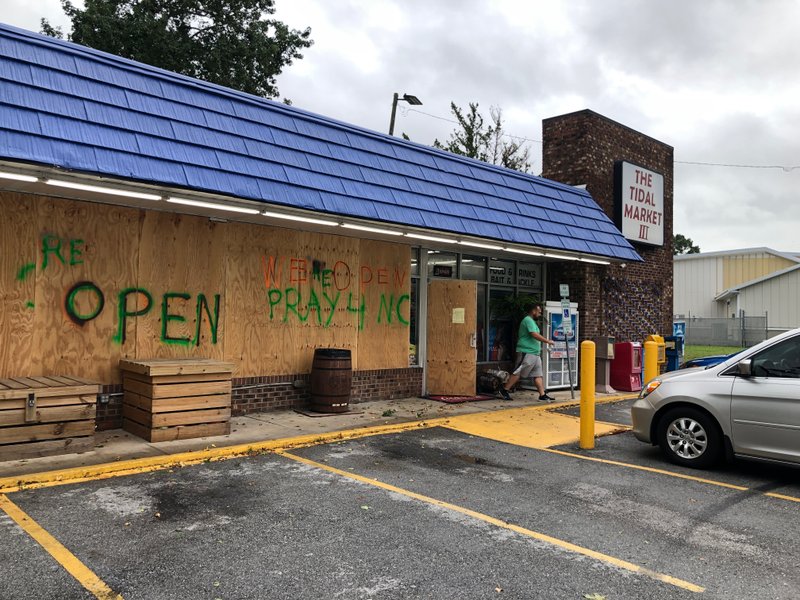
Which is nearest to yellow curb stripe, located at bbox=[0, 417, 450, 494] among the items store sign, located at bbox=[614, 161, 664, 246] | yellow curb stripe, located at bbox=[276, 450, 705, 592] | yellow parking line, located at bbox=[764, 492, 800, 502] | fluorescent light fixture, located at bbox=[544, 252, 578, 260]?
yellow curb stripe, located at bbox=[276, 450, 705, 592]

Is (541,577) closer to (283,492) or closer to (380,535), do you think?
(380,535)

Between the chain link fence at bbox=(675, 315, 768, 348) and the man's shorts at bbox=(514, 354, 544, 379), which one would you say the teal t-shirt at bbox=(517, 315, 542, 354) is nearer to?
the man's shorts at bbox=(514, 354, 544, 379)

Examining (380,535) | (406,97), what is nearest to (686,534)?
(380,535)

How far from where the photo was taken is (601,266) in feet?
49.6

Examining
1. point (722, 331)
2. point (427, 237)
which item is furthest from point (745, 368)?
point (722, 331)

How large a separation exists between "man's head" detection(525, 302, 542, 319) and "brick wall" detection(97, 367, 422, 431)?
246 cm

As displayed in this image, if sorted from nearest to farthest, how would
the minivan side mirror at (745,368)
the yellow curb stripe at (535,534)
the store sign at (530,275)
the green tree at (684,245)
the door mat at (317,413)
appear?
the yellow curb stripe at (535,534) → the minivan side mirror at (745,368) → the door mat at (317,413) → the store sign at (530,275) → the green tree at (684,245)

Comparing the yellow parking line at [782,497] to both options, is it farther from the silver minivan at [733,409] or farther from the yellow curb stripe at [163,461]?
the yellow curb stripe at [163,461]

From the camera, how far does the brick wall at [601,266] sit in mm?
14852

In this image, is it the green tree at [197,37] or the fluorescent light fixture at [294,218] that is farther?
the green tree at [197,37]

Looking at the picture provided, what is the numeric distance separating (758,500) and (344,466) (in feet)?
13.1

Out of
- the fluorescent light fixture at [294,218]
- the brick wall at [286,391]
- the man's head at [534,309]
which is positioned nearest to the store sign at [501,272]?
the man's head at [534,309]

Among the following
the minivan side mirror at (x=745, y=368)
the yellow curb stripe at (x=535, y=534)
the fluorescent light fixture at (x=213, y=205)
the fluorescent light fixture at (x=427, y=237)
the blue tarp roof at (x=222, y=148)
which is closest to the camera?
the yellow curb stripe at (x=535, y=534)

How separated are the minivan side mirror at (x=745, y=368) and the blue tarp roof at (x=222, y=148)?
4914mm
